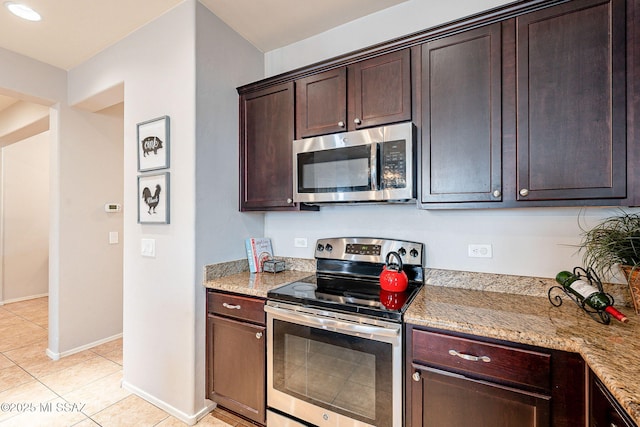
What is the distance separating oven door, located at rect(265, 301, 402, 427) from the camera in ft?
4.55

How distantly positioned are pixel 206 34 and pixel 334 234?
167 centimetres

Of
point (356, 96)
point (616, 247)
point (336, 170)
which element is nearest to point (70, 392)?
point (336, 170)

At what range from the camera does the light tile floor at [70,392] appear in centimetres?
197

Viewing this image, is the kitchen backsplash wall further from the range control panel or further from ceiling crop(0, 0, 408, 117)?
ceiling crop(0, 0, 408, 117)

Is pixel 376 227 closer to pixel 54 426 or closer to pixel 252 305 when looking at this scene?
pixel 252 305

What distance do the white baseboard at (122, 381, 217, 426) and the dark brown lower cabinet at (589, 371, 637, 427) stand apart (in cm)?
208

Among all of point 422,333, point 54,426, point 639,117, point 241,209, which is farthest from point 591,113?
point 54,426

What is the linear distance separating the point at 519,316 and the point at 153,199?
229 centimetres

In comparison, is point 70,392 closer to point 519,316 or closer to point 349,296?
point 349,296

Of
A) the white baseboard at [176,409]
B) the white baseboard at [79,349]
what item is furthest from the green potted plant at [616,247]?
the white baseboard at [79,349]

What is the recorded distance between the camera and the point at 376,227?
2105mm

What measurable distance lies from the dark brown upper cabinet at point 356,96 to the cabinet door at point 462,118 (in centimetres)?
14

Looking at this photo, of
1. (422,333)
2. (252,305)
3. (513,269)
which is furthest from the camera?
(252,305)

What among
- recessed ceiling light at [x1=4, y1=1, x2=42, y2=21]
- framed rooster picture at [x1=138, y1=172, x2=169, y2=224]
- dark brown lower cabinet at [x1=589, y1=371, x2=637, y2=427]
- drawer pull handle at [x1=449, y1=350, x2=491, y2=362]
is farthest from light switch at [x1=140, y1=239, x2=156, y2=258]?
dark brown lower cabinet at [x1=589, y1=371, x2=637, y2=427]
